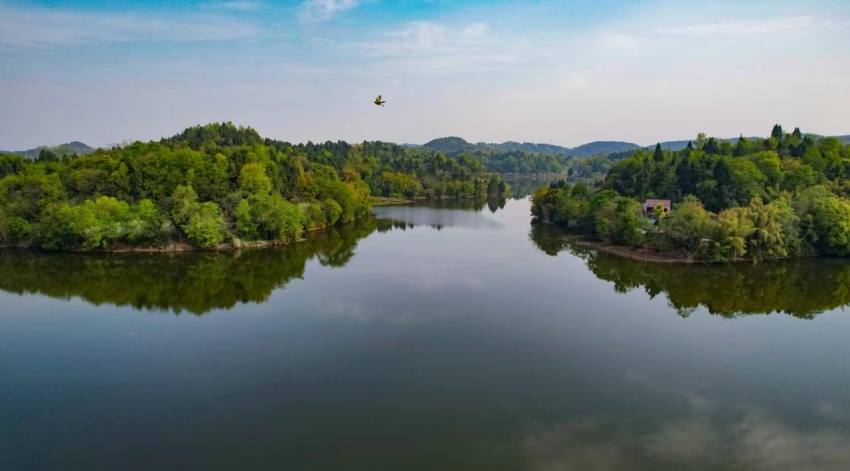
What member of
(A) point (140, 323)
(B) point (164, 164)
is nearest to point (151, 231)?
(B) point (164, 164)

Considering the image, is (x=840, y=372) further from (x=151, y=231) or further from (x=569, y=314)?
(x=151, y=231)

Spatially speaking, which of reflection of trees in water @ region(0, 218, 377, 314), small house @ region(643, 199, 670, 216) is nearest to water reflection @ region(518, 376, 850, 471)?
reflection of trees in water @ region(0, 218, 377, 314)

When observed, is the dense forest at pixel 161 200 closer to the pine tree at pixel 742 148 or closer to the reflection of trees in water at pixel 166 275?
the reflection of trees in water at pixel 166 275

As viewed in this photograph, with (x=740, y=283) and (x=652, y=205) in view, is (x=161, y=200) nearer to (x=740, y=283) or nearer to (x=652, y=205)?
(x=740, y=283)

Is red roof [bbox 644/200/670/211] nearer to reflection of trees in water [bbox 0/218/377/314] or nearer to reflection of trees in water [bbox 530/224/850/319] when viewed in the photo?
reflection of trees in water [bbox 530/224/850/319]

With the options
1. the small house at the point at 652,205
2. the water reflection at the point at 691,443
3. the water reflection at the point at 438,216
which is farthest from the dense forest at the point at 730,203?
the water reflection at the point at 691,443

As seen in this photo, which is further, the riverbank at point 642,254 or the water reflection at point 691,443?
the riverbank at point 642,254

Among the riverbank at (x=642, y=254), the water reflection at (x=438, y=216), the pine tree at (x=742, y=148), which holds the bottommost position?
the riverbank at (x=642, y=254)
